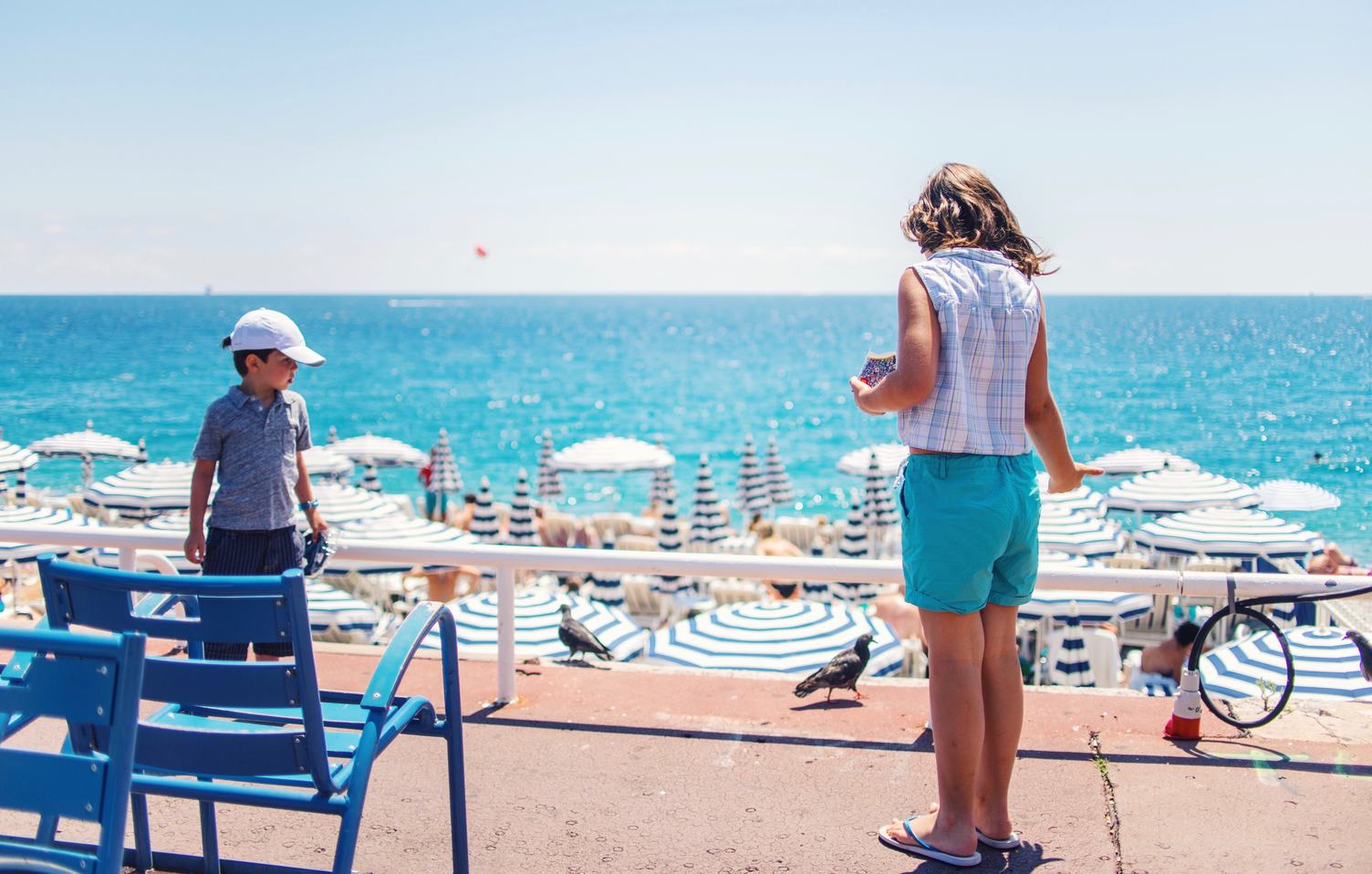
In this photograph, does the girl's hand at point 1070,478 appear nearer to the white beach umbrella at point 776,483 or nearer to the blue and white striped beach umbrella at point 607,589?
the blue and white striped beach umbrella at point 607,589

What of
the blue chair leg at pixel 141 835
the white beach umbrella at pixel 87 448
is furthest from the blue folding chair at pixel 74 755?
the white beach umbrella at pixel 87 448

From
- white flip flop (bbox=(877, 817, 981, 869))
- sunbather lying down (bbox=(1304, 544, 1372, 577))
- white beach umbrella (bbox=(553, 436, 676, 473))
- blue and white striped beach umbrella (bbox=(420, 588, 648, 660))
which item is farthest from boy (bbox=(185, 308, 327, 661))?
white beach umbrella (bbox=(553, 436, 676, 473))

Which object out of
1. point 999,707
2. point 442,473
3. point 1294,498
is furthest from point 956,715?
point 1294,498

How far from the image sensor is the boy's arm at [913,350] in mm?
2252

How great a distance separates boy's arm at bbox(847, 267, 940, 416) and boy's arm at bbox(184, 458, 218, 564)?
76.1 inches

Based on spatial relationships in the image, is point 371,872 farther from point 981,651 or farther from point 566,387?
point 566,387

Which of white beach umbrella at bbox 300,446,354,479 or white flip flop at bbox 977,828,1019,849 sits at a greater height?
white flip flop at bbox 977,828,1019,849

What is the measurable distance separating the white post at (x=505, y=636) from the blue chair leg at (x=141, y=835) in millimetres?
1277

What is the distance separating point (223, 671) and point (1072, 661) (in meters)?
6.66

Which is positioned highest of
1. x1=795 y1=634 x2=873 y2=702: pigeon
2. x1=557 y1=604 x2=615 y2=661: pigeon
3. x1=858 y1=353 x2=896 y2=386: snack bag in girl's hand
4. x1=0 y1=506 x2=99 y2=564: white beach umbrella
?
x1=858 y1=353 x2=896 y2=386: snack bag in girl's hand

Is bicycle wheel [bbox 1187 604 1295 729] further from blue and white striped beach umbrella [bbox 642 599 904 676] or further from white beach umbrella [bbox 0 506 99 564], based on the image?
white beach umbrella [bbox 0 506 99 564]

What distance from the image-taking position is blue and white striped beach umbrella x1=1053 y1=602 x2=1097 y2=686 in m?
7.44

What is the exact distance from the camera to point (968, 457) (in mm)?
2324

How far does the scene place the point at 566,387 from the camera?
69750 millimetres
